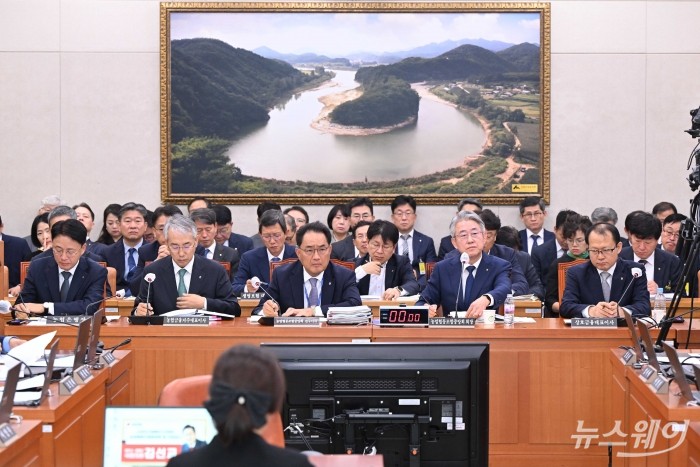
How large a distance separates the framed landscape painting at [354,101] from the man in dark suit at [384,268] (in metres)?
2.32

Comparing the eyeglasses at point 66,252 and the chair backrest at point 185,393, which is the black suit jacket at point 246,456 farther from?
the eyeglasses at point 66,252

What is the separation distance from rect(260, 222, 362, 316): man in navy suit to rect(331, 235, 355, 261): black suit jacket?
1919mm

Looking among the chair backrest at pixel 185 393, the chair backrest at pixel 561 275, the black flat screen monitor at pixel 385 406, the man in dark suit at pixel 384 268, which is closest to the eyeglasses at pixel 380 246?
the man in dark suit at pixel 384 268

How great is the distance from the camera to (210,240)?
7750mm

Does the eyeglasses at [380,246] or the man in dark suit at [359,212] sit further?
the man in dark suit at [359,212]

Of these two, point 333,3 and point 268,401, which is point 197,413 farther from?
point 333,3

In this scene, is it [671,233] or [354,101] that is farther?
[354,101]

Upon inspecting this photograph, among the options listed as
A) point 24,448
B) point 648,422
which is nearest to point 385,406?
point 24,448

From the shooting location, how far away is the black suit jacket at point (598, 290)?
229 inches

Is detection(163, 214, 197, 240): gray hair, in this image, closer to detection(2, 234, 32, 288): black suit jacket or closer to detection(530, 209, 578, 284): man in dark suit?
detection(2, 234, 32, 288): black suit jacket

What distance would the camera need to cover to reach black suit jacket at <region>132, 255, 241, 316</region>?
19.7 ft

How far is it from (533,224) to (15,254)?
176 inches

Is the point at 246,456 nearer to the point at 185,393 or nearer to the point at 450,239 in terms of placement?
the point at 185,393

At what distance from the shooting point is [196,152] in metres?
9.51
